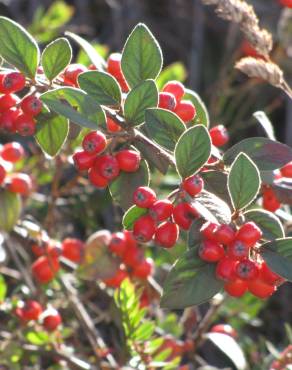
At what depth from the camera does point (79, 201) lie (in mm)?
2859

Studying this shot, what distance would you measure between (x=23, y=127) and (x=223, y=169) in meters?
0.39

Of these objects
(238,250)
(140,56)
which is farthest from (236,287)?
(140,56)

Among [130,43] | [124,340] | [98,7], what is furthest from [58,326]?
[98,7]

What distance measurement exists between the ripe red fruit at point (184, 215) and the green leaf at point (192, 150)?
0.06 metres

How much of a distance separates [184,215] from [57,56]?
0.38 meters

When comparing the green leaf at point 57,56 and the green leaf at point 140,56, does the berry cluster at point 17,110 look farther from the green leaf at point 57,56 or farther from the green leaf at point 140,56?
the green leaf at point 140,56

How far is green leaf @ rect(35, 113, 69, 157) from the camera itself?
1472mm

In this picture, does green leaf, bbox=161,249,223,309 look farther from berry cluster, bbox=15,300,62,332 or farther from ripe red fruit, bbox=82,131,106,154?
berry cluster, bbox=15,300,62,332

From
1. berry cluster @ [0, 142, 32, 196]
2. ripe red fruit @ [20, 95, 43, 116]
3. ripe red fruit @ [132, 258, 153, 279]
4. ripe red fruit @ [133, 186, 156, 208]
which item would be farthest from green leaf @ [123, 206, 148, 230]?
ripe red fruit @ [132, 258, 153, 279]

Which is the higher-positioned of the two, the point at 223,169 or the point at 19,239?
the point at 223,169

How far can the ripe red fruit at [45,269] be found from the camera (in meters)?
2.17

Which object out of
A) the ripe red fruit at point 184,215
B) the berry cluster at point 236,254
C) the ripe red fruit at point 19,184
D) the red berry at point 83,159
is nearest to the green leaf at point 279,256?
the berry cluster at point 236,254

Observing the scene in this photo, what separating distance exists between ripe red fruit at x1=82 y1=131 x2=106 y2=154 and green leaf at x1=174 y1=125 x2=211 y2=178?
14 cm

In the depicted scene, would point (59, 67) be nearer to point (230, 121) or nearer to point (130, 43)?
point (130, 43)
